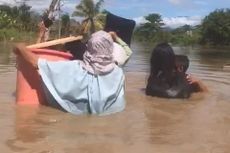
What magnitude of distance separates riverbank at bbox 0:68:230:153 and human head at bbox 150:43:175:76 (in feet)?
1.32

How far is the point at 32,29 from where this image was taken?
50.8 metres

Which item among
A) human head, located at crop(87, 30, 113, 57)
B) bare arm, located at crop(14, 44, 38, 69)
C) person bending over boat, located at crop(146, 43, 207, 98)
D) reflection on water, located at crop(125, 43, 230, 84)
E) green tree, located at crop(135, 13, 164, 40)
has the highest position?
human head, located at crop(87, 30, 113, 57)

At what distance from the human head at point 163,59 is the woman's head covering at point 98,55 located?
3.97 feet

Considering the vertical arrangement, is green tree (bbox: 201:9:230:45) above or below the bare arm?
below

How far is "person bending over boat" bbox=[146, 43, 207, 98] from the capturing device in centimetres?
672

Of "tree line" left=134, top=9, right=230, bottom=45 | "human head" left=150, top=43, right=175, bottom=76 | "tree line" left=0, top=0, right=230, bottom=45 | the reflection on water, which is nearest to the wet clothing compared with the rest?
"human head" left=150, top=43, right=175, bottom=76

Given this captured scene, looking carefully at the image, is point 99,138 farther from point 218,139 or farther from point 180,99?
point 180,99

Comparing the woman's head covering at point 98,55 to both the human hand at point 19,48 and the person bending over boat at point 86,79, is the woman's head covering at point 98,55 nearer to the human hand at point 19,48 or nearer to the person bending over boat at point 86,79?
the person bending over boat at point 86,79

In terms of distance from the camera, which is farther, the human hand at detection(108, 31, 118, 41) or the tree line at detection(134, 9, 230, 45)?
the tree line at detection(134, 9, 230, 45)

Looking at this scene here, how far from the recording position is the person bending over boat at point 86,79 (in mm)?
5512

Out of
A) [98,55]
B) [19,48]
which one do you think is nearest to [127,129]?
[98,55]

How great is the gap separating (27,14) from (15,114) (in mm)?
49881

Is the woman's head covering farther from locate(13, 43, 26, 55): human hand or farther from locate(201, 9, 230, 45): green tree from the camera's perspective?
locate(201, 9, 230, 45): green tree

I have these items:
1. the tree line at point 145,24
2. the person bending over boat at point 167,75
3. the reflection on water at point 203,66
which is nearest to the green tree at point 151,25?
the tree line at point 145,24
